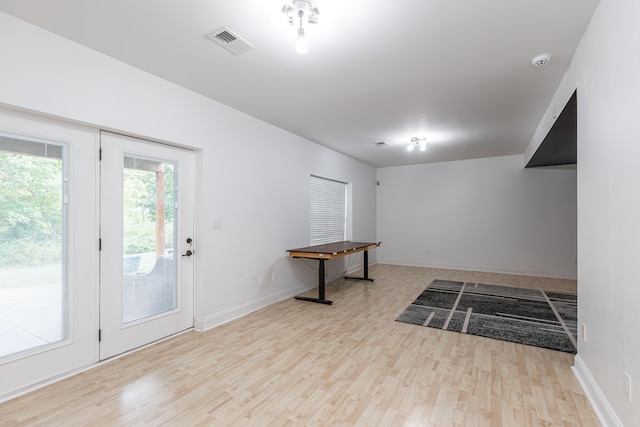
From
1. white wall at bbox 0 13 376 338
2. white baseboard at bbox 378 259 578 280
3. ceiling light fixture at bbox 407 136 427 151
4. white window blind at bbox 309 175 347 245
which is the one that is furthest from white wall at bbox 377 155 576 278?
white wall at bbox 0 13 376 338

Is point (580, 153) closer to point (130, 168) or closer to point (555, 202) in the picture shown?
point (130, 168)

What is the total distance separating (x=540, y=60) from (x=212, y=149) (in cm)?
330

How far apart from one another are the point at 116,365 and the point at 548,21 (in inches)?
167

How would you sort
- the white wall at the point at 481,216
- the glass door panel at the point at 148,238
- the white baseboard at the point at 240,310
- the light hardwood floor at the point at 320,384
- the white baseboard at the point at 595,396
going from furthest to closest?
the white wall at the point at 481,216 < the white baseboard at the point at 240,310 < the glass door panel at the point at 148,238 < the light hardwood floor at the point at 320,384 < the white baseboard at the point at 595,396

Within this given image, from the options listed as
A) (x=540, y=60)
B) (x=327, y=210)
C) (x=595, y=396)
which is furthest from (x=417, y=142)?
(x=595, y=396)

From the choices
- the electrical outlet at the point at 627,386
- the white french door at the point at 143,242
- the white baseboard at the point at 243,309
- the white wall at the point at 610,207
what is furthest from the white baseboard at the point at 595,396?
→ the white french door at the point at 143,242

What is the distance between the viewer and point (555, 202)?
6.34m

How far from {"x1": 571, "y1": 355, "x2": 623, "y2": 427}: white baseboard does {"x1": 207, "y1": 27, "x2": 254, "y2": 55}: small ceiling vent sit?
3376 mm

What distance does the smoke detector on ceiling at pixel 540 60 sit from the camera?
8.45ft

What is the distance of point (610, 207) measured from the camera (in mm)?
1816

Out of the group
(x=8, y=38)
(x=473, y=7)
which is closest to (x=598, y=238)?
(x=473, y=7)

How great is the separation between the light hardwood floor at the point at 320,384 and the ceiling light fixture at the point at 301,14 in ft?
7.73

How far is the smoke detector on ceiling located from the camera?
257 centimetres

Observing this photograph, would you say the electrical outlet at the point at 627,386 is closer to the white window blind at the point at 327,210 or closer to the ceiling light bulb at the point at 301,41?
the ceiling light bulb at the point at 301,41
